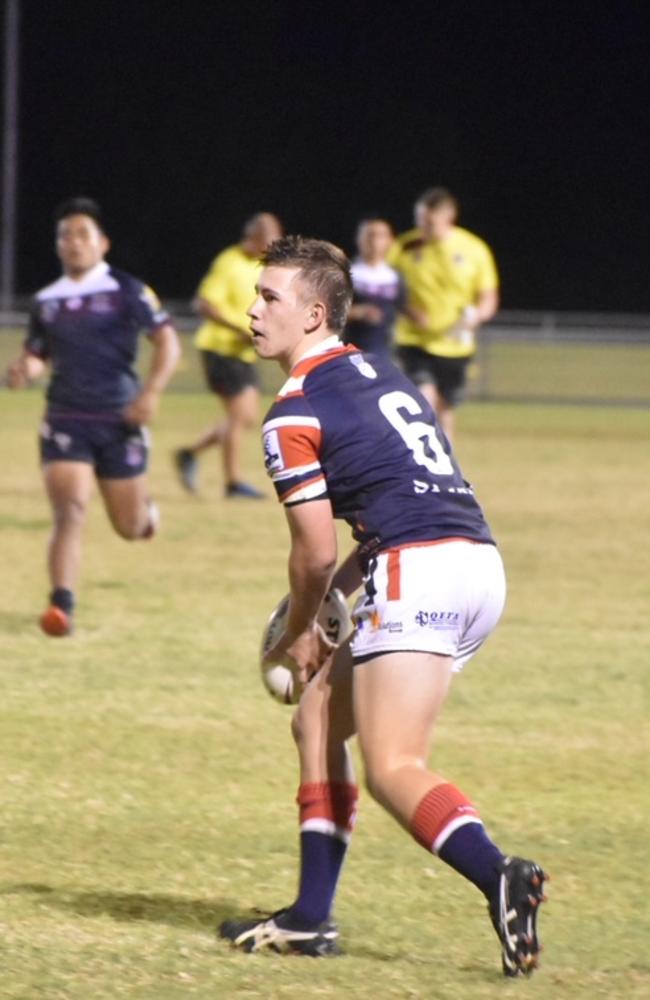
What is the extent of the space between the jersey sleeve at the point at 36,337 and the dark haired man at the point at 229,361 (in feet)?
18.1

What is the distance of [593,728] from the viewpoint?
25.7 ft

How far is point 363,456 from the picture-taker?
480 centimetres

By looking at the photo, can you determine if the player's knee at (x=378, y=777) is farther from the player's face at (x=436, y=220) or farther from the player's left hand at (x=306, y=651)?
the player's face at (x=436, y=220)

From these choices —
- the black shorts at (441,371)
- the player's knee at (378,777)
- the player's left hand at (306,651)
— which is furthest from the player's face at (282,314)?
the black shorts at (441,371)

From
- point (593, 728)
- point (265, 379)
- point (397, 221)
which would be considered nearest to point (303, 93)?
point (397, 221)

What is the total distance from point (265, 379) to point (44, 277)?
20474 millimetres

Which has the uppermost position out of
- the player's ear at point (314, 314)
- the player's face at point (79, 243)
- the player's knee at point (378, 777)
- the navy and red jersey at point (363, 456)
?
the player's ear at point (314, 314)

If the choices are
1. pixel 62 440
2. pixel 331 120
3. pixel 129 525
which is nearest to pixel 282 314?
pixel 62 440

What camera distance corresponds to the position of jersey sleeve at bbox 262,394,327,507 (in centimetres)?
471

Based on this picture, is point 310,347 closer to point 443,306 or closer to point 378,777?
point 378,777

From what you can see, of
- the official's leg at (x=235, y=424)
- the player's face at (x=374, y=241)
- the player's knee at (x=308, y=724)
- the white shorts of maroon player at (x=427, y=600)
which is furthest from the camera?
the player's face at (x=374, y=241)

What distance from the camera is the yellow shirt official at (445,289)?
623 inches

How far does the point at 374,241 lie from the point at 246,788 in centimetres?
1003

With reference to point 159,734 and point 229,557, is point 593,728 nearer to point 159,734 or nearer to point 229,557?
point 159,734
